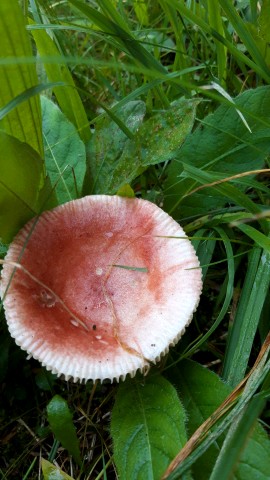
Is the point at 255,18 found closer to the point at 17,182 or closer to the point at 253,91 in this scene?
the point at 253,91

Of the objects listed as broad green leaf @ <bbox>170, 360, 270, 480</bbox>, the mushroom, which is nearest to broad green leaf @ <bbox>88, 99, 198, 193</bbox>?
the mushroom

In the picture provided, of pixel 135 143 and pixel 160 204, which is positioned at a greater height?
pixel 135 143

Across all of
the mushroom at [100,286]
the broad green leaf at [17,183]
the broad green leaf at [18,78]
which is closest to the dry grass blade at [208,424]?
the mushroom at [100,286]

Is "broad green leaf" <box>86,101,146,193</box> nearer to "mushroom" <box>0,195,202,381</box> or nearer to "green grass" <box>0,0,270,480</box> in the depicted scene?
"green grass" <box>0,0,270,480</box>

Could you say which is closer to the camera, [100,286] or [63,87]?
[100,286]

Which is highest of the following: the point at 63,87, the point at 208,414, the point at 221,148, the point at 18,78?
the point at 18,78

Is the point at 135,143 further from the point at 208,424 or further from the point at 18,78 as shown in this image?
the point at 208,424

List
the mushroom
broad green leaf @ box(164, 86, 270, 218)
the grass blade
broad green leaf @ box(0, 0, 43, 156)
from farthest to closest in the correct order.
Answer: broad green leaf @ box(164, 86, 270, 218), the grass blade, the mushroom, broad green leaf @ box(0, 0, 43, 156)

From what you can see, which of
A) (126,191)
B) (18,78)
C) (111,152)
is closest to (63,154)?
(111,152)
